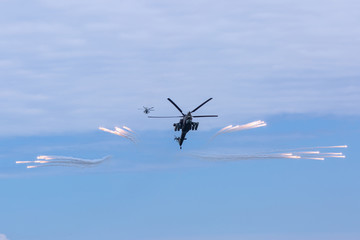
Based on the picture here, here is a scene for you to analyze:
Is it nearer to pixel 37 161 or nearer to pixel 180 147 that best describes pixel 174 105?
pixel 180 147

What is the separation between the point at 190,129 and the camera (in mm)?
130375

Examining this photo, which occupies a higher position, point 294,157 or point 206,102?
point 206,102

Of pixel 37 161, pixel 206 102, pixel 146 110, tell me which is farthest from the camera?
pixel 146 110

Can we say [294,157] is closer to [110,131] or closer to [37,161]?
[110,131]

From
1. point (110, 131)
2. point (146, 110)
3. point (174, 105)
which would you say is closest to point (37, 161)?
point (110, 131)

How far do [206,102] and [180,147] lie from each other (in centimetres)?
1375

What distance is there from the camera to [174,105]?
5118 inches

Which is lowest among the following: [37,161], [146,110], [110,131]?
[37,161]

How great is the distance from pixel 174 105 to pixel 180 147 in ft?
36.2

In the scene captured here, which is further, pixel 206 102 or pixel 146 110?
pixel 146 110

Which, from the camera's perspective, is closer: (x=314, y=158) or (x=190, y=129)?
(x=314, y=158)

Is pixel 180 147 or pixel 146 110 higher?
pixel 146 110

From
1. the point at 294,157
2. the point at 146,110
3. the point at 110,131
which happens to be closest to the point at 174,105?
the point at 110,131

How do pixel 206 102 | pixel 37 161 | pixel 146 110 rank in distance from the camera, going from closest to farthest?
pixel 37 161, pixel 206 102, pixel 146 110
